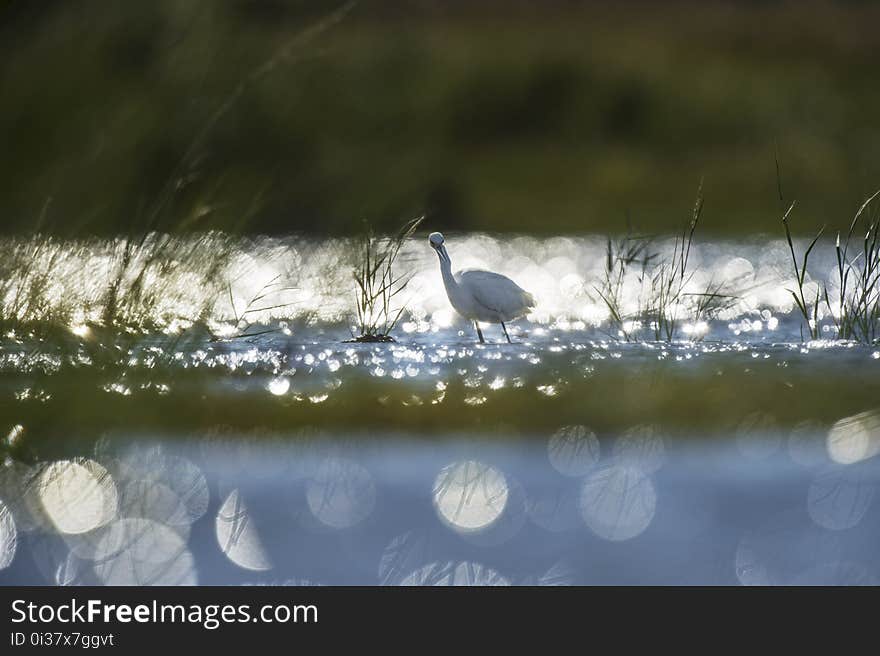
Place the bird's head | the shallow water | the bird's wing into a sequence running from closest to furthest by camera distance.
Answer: the shallow water < the bird's wing < the bird's head

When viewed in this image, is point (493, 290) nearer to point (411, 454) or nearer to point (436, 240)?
point (436, 240)

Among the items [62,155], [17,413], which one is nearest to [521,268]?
[62,155]

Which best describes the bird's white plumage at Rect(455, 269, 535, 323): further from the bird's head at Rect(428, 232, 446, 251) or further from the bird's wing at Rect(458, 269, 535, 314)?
the bird's head at Rect(428, 232, 446, 251)

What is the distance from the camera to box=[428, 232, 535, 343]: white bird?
582cm

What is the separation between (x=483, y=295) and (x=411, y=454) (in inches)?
90.4

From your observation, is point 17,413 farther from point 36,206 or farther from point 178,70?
point 36,206

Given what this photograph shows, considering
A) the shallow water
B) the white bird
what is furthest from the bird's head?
the shallow water

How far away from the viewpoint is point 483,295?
5.82 m

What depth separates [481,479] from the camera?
335 centimetres

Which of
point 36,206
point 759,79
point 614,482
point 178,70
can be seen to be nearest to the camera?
point 614,482

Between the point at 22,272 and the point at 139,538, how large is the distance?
7.57 feet

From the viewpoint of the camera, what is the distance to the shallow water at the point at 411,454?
9.32 ft

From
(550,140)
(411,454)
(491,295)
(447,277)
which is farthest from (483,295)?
(550,140)

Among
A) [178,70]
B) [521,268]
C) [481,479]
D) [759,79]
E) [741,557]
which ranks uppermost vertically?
[759,79]
